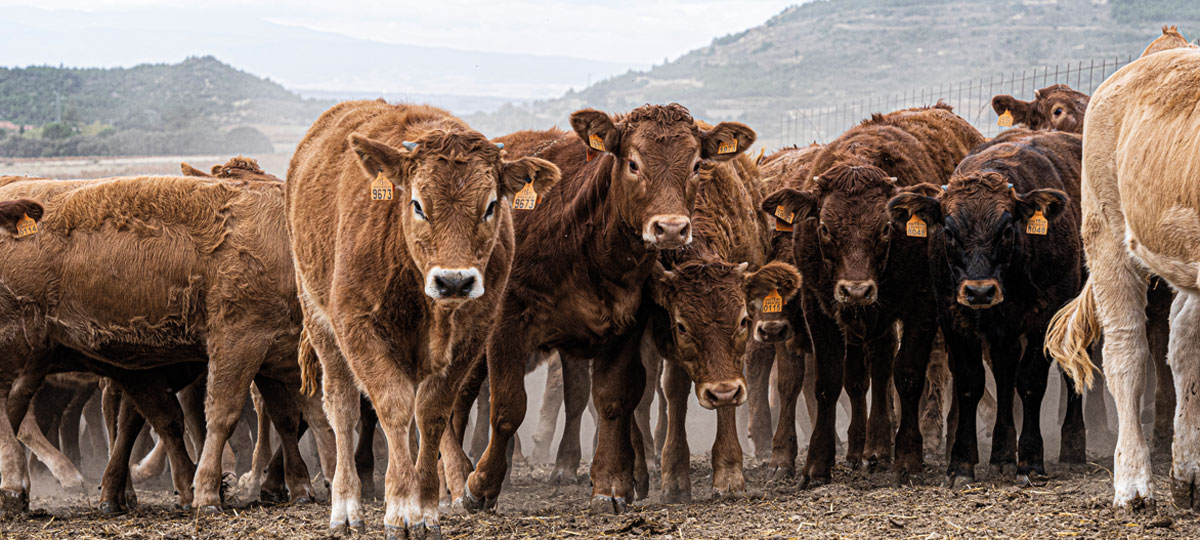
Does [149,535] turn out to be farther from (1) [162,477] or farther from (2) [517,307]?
(1) [162,477]

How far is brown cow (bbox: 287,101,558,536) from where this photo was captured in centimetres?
556

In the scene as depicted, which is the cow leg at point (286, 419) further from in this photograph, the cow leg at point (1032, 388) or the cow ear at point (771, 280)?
the cow leg at point (1032, 388)

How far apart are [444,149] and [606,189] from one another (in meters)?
1.44

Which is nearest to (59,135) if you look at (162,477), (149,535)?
(162,477)

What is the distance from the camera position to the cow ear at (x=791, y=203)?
7871mm

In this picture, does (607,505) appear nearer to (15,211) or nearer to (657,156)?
(657,156)

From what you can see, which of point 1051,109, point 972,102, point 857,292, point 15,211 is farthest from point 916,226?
point 972,102

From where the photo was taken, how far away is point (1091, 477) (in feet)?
22.9

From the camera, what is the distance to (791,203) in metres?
7.93

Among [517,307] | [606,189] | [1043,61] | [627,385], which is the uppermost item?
[1043,61]

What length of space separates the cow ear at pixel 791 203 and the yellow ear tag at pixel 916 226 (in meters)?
0.79

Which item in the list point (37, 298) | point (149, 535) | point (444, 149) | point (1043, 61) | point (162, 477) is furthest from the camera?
point (1043, 61)

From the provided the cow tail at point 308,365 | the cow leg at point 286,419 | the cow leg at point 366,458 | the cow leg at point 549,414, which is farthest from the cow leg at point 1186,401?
the cow leg at point 549,414

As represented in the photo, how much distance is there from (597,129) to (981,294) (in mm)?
2325
